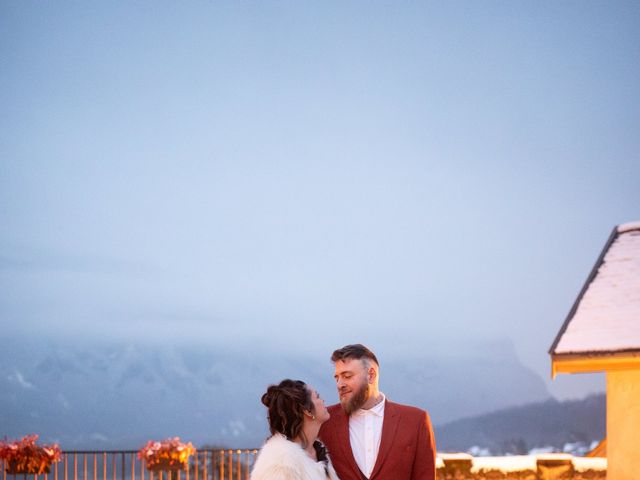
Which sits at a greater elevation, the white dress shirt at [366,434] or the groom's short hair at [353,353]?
the groom's short hair at [353,353]

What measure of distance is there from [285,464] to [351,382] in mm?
574

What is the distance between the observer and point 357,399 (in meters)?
4.20

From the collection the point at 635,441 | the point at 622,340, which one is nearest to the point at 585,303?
the point at 622,340

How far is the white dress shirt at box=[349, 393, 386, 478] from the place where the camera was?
4.24 m

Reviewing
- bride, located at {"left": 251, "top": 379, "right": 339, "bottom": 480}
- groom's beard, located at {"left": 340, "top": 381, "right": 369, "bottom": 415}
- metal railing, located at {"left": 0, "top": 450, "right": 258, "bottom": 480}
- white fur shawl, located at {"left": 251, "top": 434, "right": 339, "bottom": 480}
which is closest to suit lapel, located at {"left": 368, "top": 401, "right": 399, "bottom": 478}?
groom's beard, located at {"left": 340, "top": 381, "right": 369, "bottom": 415}

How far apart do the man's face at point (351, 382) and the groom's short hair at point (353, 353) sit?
0.02 meters

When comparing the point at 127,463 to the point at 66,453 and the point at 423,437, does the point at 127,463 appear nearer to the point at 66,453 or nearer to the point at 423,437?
the point at 66,453

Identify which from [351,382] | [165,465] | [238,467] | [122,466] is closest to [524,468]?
[238,467]

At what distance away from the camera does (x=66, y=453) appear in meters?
9.53

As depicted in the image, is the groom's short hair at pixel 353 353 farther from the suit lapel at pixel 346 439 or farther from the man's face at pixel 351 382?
the suit lapel at pixel 346 439

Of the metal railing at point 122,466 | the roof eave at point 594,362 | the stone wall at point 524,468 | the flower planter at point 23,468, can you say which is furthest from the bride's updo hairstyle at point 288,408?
the flower planter at point 23,468

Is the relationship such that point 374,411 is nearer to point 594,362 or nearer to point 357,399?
point 357,399

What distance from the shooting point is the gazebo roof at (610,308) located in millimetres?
6301

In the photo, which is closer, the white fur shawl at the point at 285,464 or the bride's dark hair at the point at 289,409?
the white fur shawl at the point at 285,464
